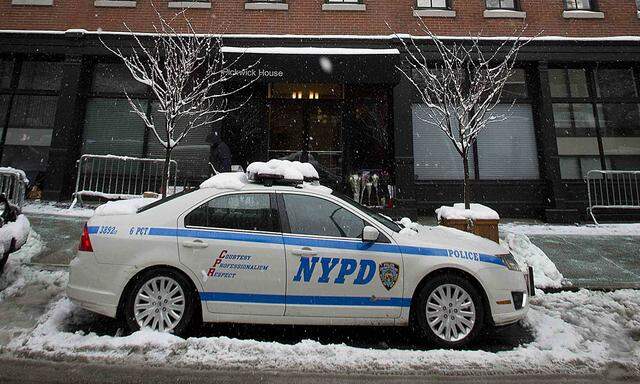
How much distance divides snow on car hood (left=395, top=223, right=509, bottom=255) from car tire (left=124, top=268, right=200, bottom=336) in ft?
7.61

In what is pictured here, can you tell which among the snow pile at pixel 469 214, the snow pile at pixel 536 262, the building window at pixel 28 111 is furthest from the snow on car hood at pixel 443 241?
the building window at pixel 28 111

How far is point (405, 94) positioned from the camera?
1023 centimetres

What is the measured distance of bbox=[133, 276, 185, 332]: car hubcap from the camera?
3.60 metres

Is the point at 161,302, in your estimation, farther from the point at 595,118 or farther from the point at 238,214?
the point at 595,118

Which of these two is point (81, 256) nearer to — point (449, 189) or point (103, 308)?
→ point (103, 308)

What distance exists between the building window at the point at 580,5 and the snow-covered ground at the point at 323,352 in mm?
11050

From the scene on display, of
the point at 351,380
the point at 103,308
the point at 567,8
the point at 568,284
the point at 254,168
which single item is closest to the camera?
the point at 351,380

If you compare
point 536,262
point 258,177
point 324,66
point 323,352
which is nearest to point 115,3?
point 324,66

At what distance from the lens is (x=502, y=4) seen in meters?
11.1

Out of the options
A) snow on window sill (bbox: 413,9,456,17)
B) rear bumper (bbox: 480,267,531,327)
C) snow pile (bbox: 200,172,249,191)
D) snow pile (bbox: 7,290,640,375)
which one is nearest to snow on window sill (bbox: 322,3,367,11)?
snow on window sill (bbox: 413,9,456,17)

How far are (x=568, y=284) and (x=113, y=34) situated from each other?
12654 millimetres

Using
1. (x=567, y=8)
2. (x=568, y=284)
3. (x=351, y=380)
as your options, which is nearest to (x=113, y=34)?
(x=351, y=380)

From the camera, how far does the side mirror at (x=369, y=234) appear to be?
364 centimetres

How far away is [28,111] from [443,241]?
12744 mm
